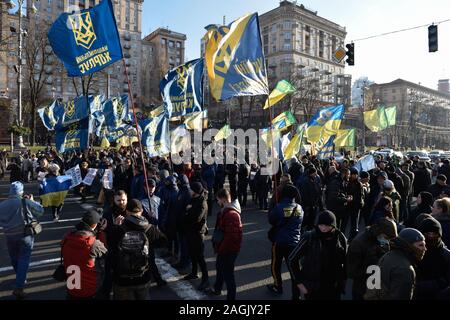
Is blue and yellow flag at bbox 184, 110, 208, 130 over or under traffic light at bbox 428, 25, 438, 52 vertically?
under

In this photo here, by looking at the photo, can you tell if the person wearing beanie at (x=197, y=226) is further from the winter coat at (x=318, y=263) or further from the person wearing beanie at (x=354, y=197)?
the person wearing beanie at (x=354, y=197)

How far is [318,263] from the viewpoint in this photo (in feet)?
11.8

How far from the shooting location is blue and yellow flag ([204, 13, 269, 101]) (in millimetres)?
7758

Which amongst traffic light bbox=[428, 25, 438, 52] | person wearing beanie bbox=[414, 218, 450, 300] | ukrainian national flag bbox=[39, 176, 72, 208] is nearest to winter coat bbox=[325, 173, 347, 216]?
person wearing beanie bbox=[414, 218, 450, 300]

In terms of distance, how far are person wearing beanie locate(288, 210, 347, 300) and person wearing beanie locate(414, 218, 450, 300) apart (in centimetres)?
72

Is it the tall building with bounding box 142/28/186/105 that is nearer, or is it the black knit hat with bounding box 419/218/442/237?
the black knit hat with bounding box 419/218/442/237

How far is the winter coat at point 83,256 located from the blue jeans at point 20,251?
188 cm

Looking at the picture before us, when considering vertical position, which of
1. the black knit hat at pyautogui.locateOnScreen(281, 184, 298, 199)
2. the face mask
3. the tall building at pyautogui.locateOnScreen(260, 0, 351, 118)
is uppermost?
the tall building at pyautogui.locateOnScreen(260, 0, 351, 118)

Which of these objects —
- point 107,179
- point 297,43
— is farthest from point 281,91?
point 297,43

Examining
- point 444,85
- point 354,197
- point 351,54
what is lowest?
point 354,197

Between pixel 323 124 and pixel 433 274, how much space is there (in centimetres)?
1174

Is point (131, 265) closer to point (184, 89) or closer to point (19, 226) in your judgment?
point (19, 226)

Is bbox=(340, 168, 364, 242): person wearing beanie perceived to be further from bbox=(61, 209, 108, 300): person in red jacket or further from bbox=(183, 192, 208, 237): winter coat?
bbox=(61, 209, 108, 300): person in red jacket
